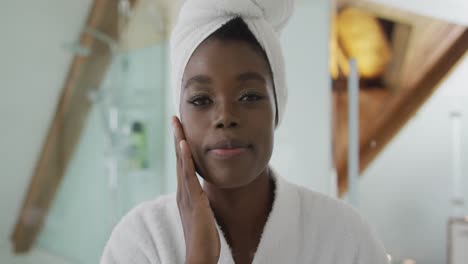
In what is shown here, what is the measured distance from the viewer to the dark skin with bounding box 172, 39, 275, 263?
45 centimetres

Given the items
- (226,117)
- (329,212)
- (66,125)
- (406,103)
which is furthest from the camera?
(406,103)

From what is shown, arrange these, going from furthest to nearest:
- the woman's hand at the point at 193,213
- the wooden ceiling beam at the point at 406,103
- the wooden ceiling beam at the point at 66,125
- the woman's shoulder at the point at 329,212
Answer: the wooden ceiling beam at the point at 406,103 < the wooden ceiling beam at the point at 66,125 < the woman's shoulder at the point at 329,212 < the woman's hand at the point at 193,213

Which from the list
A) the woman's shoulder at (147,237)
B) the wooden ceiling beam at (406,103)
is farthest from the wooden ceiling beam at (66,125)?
the wooden ceiling beam at (406,103)

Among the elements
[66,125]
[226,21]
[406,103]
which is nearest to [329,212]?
[226,21]

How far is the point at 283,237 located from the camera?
0.52m

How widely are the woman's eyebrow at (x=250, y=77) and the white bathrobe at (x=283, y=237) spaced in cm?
17

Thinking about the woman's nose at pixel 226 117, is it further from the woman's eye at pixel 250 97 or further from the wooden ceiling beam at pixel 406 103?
the wooden ceiling beam at pixel 406 103

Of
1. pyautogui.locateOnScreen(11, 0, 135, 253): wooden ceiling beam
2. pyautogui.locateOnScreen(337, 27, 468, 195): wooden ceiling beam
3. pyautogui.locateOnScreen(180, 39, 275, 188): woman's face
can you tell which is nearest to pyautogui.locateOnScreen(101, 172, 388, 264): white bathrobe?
pyautogui.locateOnScreen(180, 39, 275, 188): woman's face

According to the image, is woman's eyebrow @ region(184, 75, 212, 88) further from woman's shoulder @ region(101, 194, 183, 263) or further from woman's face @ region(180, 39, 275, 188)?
woman's shoulder @ region(101, 194, 183, 263)

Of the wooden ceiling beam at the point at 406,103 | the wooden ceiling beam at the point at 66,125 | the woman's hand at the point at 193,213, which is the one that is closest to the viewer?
the woman's hand at the point at 193,213

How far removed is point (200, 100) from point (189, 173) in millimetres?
88

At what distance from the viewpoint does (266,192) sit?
561mm

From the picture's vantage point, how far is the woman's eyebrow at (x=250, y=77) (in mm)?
457

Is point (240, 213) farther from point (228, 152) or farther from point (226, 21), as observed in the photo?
point (226, 21)
